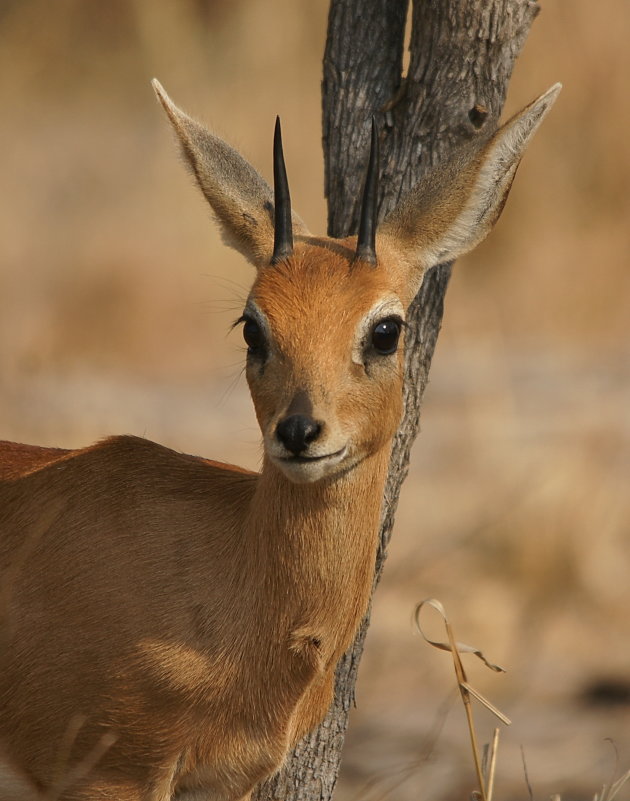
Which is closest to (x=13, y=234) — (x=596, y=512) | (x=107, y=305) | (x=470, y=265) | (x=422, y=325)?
Result: (x=107, y=305)

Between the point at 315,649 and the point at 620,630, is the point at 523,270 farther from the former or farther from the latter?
the point at 315,649

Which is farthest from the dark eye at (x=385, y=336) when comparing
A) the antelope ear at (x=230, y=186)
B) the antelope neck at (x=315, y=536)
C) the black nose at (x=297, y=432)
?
the antelope ear at (x=230, y=186)

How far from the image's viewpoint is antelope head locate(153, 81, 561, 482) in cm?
474

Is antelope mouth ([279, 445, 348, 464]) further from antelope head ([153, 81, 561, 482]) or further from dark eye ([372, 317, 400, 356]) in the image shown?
dark eye ([372, 317, 400, 356])

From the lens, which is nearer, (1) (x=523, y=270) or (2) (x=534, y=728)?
(2) (x=534, y=728)

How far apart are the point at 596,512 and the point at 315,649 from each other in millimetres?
7380

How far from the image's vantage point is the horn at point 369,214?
5.07 m

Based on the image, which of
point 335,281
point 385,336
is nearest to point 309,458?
point 385,336

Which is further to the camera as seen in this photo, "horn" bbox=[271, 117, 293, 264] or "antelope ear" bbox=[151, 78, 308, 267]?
"antelope ear" bbox=[151, 78, 308, 267]

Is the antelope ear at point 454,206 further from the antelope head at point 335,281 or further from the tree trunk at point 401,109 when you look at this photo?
the tree trunk at point 401,109

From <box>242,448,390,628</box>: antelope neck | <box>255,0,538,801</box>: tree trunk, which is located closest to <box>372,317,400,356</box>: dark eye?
<box>242,448,390,628</box>: antelope neck

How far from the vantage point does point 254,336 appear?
5086 mm

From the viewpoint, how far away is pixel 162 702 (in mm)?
5098

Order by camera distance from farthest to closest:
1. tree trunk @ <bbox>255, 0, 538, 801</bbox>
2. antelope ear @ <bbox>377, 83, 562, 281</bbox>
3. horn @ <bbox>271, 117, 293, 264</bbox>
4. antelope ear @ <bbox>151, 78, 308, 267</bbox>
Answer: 1. tree trunk @ <bbox>255, 0, 538, 801</bbox>
2. antelope ear @ <bbox>151, 78, 308, 267</bbox>
3. antelope ear @ <bbox>377, 83, 562, 281</bbox>
4. horn @ <bbox>271, 117, 293, 264</bbox>
